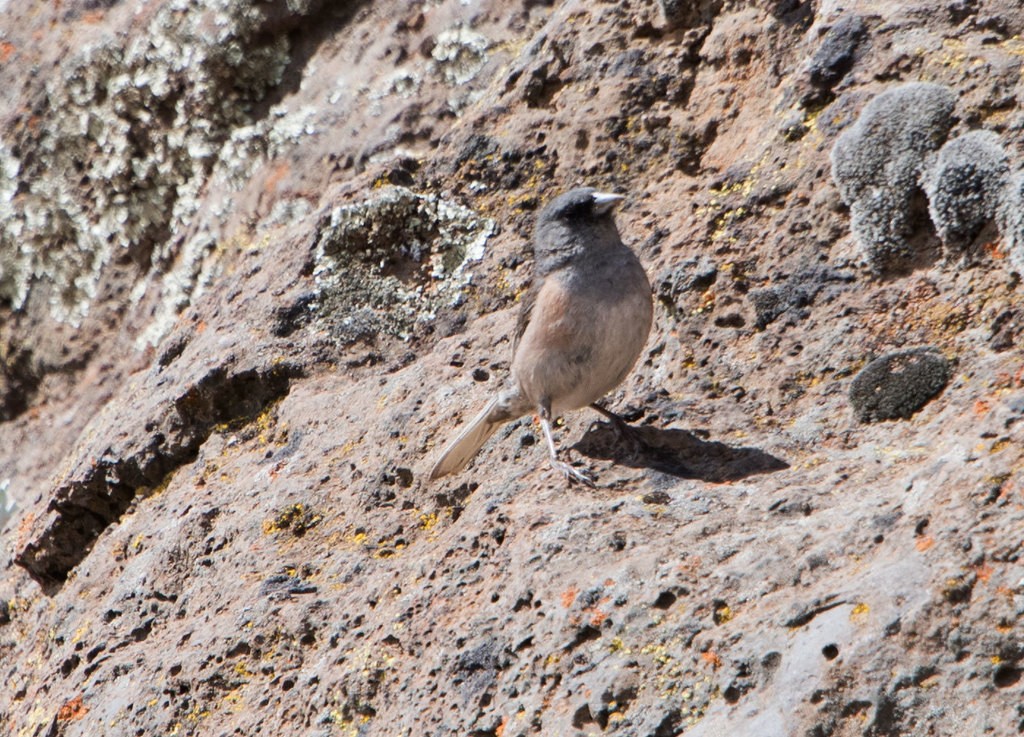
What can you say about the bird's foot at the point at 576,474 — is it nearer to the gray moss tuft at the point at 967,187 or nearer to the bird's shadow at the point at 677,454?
the bird's shadow at the point at 677,454

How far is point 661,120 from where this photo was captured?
19.1 ft

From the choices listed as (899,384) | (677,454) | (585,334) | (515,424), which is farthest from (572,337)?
(899,384)

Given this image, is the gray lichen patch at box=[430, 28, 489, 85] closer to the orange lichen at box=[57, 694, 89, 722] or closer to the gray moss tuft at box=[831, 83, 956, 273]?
the gray moss tuft at box=[831, 83, 956, 273]

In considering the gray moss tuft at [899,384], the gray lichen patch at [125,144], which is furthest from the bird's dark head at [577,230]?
the gray lichen patch at [125,144]

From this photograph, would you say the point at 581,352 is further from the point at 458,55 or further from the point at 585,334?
the point at 458,55

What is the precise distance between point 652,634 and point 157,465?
10.0 ft

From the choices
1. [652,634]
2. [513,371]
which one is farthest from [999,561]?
[513,371]

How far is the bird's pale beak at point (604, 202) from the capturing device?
5.09m

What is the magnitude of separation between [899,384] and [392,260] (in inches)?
109

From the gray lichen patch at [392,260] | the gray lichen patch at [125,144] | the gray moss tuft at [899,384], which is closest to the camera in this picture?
the gray moss tuft at [899,384]

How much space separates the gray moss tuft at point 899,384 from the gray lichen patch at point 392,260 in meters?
2.24

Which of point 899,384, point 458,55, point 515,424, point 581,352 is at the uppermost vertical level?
point 458,55

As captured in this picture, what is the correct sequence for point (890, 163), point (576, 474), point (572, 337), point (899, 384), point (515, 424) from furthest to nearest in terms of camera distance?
point (515, 424)
point (572, 337)
point (890, 163)
point (576, 474)
point (899, 384)

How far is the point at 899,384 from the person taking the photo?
4051mm
